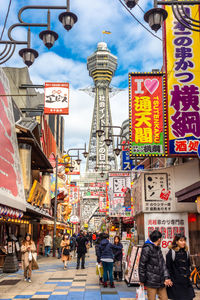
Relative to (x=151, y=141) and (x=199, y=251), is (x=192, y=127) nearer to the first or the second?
(x=151, y=141)

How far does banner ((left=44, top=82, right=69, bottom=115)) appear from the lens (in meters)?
18.2

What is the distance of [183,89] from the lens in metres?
12.6

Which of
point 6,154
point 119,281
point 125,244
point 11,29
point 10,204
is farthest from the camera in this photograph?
point 6,154

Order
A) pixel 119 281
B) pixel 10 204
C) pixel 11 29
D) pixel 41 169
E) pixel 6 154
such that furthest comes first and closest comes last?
pixel 41 169
pixel 6 154
pixel 10 204
pixel 119 281
pixel 11 29

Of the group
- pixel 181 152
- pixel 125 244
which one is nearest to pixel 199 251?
pixel 125 244

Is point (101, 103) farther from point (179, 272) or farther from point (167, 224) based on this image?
point (179, 272)

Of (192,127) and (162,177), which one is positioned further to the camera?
(162,177)

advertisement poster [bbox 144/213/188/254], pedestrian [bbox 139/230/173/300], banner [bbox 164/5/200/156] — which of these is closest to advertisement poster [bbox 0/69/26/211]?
advertisement poster [bbox 144/213/188/254]

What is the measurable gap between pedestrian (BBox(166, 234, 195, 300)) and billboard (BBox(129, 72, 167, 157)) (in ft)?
20.2

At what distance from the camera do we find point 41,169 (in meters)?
25.8

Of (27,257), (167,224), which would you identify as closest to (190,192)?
(167,224)

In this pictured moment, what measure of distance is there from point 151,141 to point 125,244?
4591 mm

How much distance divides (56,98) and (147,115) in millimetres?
7427

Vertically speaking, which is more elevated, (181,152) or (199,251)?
(181,152)
